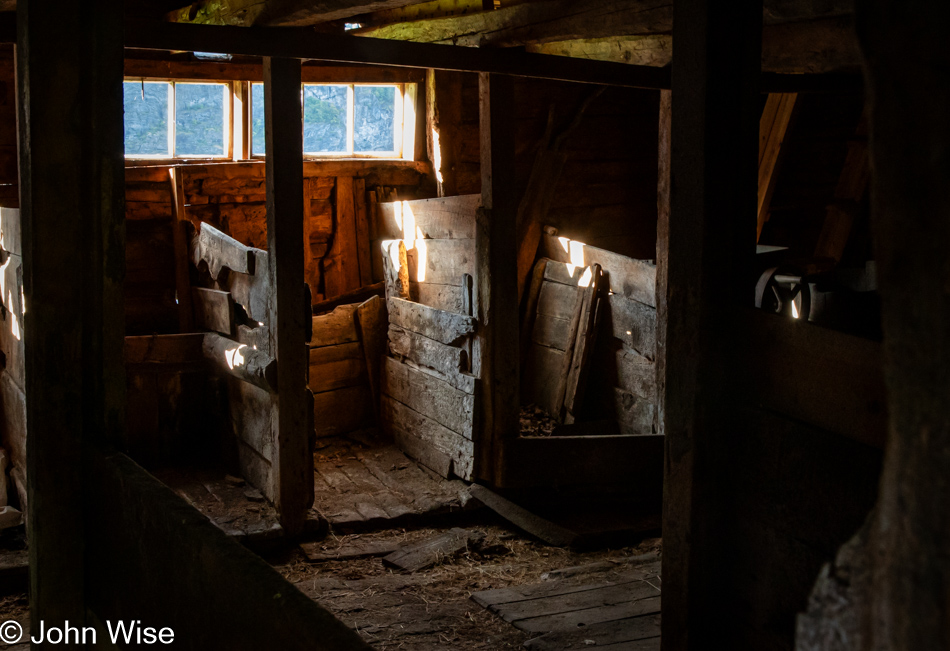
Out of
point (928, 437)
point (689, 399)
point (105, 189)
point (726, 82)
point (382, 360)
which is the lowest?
point (382, 360)

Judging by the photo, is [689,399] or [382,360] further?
[382,360]

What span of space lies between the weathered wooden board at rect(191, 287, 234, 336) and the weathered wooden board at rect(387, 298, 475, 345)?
124 centimetres

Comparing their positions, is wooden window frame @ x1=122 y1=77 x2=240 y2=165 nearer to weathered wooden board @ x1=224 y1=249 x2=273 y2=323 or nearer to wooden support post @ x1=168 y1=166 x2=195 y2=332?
wooden support post @ x1=168 y1=166 x2=195 y2=332

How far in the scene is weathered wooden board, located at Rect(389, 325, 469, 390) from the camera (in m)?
5.46

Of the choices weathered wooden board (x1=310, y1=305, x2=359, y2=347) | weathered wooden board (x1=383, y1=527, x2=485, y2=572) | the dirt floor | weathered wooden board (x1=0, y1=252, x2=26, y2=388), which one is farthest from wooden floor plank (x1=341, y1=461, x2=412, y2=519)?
weathered wooden board (x1=0, y1=252, x2=26, y2=388)

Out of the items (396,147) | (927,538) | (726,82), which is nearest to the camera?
(927,538)

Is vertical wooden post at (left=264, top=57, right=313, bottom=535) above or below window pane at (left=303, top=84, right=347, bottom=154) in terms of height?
below

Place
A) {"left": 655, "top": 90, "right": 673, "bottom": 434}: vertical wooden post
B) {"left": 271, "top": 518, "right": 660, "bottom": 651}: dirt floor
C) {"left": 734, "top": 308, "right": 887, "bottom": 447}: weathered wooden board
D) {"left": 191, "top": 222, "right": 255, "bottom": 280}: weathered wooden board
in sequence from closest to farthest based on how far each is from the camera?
{"left": 734, "top": 308, "right": 887, "bottom": 447}: weathered wooden board, {"left": 271, "top": 518, "right": 660, "bottom": 651}: dirt floor, {"left": 191, "top": 222, "right": 255, "bottom": 280}: weathered wooden board, {"left": 655, "top": 90, "right": 673, "bottom": 434}: vertical wooden post

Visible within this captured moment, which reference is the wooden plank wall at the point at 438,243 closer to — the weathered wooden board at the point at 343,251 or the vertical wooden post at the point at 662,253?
the weathered wooden board at the point at 343,251

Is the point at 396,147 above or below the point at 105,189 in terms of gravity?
above

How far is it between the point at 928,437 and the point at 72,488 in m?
2.37

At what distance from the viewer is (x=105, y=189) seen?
2.50 meters

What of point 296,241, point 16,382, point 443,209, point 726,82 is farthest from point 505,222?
point 726,82

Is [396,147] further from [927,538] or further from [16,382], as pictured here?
[927,538]
